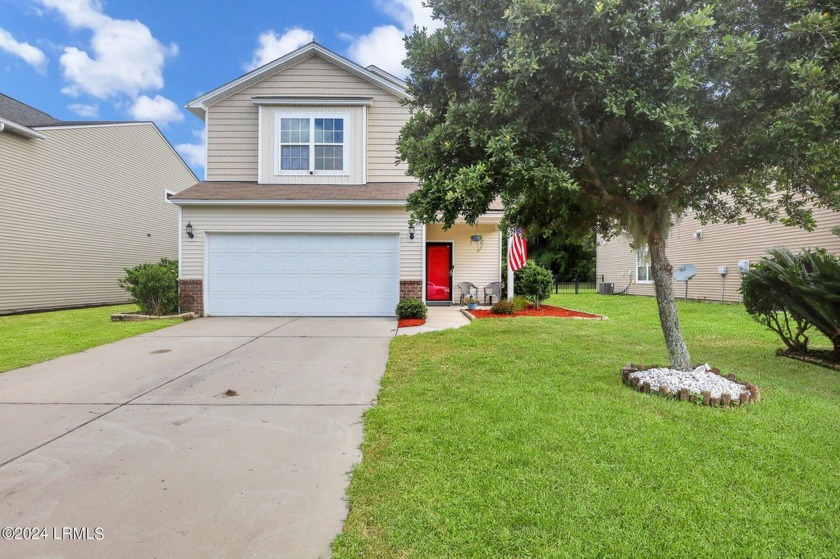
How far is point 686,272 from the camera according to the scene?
565 inches

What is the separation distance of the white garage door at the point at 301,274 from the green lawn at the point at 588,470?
5.64 meters

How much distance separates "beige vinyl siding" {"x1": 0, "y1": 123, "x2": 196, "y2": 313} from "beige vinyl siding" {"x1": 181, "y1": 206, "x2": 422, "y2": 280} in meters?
5.74

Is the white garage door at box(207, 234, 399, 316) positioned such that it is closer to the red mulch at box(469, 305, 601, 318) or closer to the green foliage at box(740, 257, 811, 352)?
the red mulch at box(469, 305, 601, 318)

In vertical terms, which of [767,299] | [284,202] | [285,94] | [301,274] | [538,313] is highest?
[285,94]

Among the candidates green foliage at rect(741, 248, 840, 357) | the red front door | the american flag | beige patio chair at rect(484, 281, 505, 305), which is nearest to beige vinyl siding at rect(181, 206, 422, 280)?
the american flag

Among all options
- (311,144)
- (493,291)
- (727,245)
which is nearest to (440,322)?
(493,291)

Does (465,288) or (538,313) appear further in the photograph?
(465,288)

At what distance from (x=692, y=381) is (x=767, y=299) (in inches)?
113

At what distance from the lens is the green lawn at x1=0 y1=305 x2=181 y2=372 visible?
6180mm

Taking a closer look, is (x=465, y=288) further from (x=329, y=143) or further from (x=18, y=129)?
(x=18, y=129)

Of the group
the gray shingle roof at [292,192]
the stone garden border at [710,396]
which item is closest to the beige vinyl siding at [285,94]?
the gray shingle roof at [292,192]

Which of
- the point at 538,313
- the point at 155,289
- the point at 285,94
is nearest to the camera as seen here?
the point at 155,289

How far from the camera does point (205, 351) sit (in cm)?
639

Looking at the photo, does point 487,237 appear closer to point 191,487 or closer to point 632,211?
point 632,211
